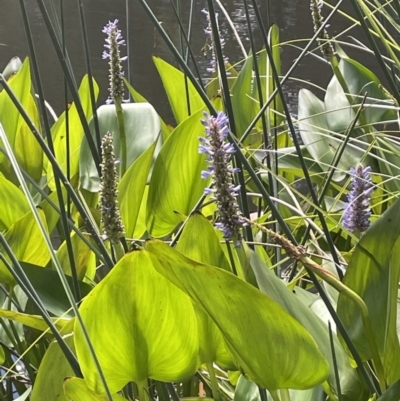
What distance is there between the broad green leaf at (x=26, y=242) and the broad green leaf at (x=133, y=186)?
0.06 m

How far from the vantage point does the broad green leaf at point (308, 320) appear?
297 millimetres

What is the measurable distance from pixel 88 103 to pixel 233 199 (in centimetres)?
43

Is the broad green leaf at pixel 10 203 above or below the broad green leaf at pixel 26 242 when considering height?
above

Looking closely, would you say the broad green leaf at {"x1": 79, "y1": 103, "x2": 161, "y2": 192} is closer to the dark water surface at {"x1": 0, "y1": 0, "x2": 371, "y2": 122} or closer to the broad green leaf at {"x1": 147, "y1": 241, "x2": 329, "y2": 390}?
the broad green leaf at {"x1": 147, "y1": 241, "x2": 329, "y2": 390}

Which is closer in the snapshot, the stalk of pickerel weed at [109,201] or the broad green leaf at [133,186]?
the stalk of pickerel weed at [109,201]

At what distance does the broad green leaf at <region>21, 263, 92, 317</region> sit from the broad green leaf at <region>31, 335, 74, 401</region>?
84 mm

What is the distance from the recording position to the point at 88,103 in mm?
673

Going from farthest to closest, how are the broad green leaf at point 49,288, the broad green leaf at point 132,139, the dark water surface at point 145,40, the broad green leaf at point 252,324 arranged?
the dark water surface at point 145,40 < the broad green leaf at point 132,139 < the broad green leaf at point 49,288 < the broad green leaf at point 252,324

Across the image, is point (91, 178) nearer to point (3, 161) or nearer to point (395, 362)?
point (3, 161)

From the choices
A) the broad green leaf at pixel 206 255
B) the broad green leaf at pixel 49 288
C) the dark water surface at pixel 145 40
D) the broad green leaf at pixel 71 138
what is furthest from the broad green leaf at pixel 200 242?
the dark water surface at pixel 145 40

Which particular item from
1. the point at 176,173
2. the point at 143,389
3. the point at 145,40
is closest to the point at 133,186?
the point at 176,173

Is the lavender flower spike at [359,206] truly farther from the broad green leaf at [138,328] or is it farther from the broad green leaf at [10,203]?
the broad green leaf at [10,203]

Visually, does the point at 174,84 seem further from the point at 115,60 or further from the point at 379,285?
the point at 379,285

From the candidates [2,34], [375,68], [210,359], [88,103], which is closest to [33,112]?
[88,103]
